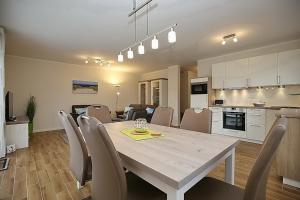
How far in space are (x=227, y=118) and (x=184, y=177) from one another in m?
4.00

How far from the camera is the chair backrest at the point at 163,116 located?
2316mm

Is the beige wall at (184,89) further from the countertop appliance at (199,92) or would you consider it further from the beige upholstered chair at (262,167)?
the beige upholstered chair at (262,167)

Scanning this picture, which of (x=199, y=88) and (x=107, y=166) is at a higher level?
(x=199, y=88)

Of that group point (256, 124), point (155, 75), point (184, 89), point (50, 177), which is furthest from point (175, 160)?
point (155, 75)

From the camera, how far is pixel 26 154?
304cm

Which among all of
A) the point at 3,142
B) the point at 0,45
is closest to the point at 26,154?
the point at 3,142

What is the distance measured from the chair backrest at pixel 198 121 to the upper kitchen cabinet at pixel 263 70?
2860 mm

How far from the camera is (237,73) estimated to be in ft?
13.8

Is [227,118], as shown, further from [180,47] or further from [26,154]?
[26,154]

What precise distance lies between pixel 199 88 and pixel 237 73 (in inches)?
45.2

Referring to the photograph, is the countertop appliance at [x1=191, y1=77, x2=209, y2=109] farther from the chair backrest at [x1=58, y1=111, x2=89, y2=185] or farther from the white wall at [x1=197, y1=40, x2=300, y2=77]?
the chair backrest at [x1=58, y1=111, x2=89, y2=185]

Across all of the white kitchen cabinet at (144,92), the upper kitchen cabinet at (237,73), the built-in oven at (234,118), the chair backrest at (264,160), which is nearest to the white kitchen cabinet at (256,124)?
the built-in oven at (234,118)

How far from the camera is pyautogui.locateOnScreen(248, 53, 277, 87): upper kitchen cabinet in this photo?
362 cm

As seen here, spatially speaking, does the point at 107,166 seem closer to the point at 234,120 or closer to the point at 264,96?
the point at 234,120
